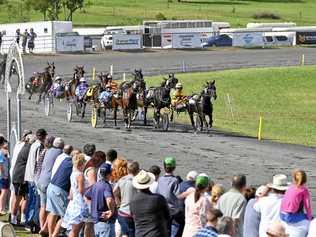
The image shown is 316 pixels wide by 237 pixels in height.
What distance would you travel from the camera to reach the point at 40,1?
9256 centimetres

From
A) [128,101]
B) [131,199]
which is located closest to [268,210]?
[131,199]

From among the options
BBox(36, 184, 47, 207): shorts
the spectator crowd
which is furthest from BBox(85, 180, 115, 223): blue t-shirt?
BBox(36, 184, 47, 207): shorts

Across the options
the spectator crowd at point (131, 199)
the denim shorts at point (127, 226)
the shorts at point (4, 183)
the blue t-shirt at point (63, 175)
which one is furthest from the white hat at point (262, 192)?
the shorts at point (4, 183)

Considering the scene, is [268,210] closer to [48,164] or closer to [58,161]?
[58,161]

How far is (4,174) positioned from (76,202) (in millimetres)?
3601

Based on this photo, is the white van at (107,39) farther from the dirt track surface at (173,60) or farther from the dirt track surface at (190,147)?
the dirt track surface at (190,147)

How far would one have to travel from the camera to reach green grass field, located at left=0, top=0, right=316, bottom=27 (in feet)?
Answer: 352

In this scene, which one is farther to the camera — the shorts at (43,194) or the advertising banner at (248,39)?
the advertising banner at (248,39)

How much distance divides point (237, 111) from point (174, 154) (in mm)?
16267

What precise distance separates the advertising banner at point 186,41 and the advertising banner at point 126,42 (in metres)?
2.94

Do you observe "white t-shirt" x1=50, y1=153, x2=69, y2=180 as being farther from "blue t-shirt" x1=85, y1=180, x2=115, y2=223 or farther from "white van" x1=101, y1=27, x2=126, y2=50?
"white van" x1=101, y1=27, x2=126, y2=50

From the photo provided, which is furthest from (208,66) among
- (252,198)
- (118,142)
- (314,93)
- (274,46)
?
(252,198)

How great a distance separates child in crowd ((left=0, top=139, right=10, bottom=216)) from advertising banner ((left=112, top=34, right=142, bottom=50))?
56.5 m

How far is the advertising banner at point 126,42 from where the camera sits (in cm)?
7406
